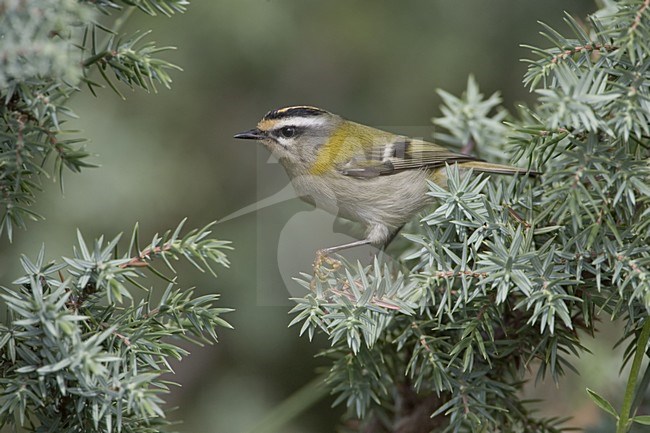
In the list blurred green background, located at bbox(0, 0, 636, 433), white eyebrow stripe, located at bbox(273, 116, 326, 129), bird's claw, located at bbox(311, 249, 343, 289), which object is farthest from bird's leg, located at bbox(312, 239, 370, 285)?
white eyebrow stripe, located at bbox(273, 116, 326, 129)

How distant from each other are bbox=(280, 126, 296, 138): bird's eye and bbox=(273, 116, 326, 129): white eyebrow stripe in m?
0.02

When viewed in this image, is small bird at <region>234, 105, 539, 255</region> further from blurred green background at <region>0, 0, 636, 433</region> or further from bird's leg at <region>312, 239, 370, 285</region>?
blurred green background at <region>0, 0, 636, 433</region>

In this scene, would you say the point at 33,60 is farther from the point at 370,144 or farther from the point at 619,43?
the point at 370,144

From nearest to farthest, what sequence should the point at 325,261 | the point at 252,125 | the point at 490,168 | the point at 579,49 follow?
the point at 579,49 → the point at 325,261 → the point at 490,168 → the point at 252,125

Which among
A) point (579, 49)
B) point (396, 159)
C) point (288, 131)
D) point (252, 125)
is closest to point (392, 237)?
point (396, 159)

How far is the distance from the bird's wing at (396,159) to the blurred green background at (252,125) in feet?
0.93

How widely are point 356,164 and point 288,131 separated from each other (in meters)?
0.27

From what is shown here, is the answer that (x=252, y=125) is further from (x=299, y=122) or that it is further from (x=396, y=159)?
(x=396, y=159)

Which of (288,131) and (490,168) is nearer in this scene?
(490,168)

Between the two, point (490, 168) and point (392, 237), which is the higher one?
point (490, 168)

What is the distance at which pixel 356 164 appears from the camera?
2365 mm

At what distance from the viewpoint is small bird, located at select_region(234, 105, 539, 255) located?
214 centimetres

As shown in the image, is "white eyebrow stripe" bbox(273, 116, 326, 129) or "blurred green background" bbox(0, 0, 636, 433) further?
"blurred green background" bbox(0, 0, 636, 433)

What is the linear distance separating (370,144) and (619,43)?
1408mm
